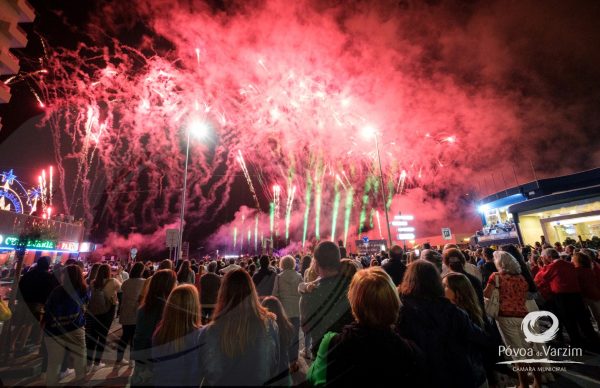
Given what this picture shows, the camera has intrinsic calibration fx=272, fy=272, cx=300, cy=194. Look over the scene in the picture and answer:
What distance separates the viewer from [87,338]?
6633 mm

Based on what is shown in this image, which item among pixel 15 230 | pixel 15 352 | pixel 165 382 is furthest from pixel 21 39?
pixel 15 230

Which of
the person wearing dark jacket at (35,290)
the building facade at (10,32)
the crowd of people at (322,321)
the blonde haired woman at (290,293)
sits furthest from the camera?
the building facade at (10,32)

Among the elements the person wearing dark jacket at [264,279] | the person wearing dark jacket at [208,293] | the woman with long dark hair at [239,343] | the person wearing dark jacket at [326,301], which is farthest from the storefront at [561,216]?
the woman with long dark hair at [239,343]

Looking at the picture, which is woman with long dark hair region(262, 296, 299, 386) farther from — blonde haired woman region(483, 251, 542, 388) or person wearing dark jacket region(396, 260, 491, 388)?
blonde haired woman region(483, 251, 542, 388)

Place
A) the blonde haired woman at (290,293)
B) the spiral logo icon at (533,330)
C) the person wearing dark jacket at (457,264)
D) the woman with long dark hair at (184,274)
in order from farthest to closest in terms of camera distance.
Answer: the woman with long dark hair at (184,274), the blonde haired woman at (290,293), the spiral logo icon at (533,330), the person wearing dark jacket at (457,264)

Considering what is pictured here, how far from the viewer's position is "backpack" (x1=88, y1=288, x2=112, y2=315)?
6.45m

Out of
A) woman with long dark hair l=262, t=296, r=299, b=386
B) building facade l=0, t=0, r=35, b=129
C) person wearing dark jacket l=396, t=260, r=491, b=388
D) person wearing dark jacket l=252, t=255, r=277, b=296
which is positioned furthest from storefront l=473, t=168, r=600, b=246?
building facade l=0, t=0, r=35, b=129

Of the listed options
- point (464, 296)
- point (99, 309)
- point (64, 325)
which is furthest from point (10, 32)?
point (464, 296)

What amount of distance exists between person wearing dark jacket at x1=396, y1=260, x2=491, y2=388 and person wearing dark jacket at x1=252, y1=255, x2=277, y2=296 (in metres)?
4.99

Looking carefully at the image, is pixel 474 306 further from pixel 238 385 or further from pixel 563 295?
pixel 563 295

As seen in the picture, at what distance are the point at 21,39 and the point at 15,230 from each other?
98.5ft

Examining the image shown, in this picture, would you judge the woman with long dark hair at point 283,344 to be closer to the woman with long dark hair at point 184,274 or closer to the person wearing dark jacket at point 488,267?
the woman with long dark hair at point 184,274

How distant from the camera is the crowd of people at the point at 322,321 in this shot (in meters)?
2.25
